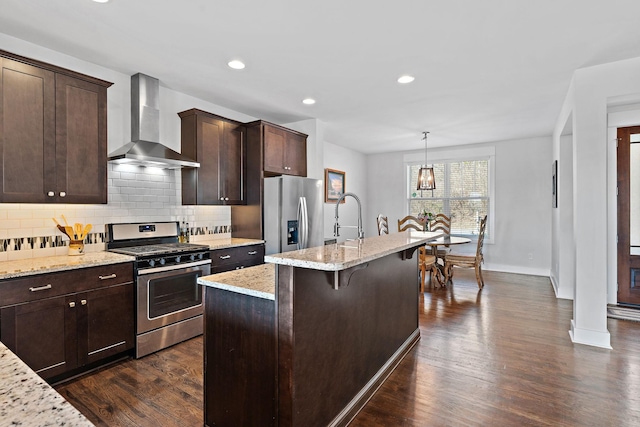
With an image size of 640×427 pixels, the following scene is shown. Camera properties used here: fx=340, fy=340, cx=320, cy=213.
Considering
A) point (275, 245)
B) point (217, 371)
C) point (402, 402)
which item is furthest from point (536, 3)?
point (275, 245)

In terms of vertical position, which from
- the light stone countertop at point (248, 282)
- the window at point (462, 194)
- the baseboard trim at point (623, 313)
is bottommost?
the baseboard trim at point (623, 313)

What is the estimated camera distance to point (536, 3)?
221cm

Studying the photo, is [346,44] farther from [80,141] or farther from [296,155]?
[80,141]

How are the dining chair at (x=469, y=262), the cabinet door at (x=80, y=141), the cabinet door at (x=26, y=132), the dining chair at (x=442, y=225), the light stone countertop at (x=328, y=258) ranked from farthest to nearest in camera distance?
the dining chair at (x=442, y=225) < the dining chair at (x=469, y=262) < the cabinet door at (x=80, y=141) < the cabinet door at (x=26, y=132) < the light stone countertop at (x=328, y=258)

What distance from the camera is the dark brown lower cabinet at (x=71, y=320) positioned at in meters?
2.25

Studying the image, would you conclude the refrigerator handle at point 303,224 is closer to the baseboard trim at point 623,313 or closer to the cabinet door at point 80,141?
the cabinet door at point 80,141

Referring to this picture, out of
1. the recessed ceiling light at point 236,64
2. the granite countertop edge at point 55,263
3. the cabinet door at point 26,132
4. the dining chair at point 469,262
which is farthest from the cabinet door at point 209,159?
the dining chair at point 469,262

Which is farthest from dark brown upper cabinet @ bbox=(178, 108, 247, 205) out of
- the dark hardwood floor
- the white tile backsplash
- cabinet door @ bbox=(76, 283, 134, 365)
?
the dark hardwood floor

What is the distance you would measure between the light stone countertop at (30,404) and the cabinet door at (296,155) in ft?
13.2

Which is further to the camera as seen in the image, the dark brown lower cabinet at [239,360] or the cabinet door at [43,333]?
the cabinet door at [43,333]

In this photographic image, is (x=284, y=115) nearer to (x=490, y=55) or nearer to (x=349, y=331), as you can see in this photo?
(x=490, y=55)

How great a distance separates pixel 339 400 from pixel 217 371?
727 mm

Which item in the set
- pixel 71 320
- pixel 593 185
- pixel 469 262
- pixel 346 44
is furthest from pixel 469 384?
pixel 469 262

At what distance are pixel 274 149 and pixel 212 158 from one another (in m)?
0.84
